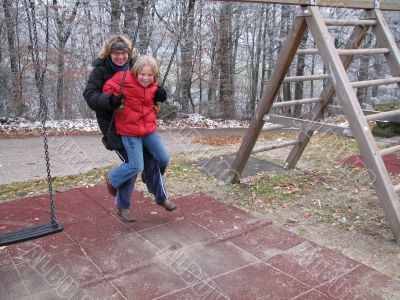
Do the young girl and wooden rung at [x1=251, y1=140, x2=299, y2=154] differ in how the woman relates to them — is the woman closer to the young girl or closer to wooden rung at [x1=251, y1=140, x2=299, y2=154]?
the young girl

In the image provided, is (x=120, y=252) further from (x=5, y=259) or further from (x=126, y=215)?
(x=5, y=259)

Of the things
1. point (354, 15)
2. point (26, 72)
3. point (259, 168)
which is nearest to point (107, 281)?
point (259, 168)

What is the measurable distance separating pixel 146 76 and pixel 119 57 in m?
0.25

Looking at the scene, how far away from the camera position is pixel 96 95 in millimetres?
2826

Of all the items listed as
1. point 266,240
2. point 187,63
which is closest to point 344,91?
point 266,240

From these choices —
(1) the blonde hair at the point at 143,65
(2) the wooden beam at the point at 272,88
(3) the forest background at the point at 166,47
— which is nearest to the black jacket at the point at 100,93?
(1) the blonde hair at the point at 143,65

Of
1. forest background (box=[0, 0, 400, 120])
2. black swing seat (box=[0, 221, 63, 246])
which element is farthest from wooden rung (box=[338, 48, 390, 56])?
forest background (box=[0, 0, 400, 120])

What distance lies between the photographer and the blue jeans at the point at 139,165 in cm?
303

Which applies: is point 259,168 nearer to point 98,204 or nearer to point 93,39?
point 98,204

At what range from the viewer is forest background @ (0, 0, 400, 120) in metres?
11.1

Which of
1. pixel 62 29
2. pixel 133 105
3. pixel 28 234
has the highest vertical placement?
pixel 62 29

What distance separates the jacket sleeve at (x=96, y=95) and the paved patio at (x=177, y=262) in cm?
102

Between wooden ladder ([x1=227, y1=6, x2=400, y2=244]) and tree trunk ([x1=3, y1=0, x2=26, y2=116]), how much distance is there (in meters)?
8.76

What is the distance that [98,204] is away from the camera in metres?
3.78
